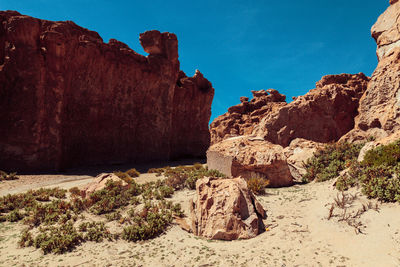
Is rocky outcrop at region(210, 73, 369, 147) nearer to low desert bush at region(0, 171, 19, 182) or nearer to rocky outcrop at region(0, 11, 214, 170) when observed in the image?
rocky outcrop at region(0, 11, 214, 170)

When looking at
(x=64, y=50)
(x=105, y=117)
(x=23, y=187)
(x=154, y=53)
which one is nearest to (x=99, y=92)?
(x=105, y=117)

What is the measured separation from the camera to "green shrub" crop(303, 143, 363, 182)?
10282 mm

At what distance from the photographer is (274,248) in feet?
17.5

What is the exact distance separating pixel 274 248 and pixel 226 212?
1.50 metres

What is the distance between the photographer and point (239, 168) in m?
10.6

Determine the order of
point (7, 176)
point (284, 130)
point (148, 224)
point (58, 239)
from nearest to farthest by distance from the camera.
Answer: point (58, 239) < point (148, 224) < point (7, 176) < point (284, 130)

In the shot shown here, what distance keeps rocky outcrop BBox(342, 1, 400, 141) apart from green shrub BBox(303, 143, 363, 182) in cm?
218

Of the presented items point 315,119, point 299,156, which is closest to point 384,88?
point 299,156

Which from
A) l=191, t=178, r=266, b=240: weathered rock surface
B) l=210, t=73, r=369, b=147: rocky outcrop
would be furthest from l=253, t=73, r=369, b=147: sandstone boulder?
l=191, t=178, r=266, b=240: weathered rock surface

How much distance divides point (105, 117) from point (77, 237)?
1562 centimetres

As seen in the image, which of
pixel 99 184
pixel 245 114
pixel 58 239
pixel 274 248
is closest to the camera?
pixel 274 248

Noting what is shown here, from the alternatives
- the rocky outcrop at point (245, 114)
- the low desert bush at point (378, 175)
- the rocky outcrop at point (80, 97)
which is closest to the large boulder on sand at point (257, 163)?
the low desert bush at point (378, 175)

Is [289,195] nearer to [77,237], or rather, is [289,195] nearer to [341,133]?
[77,237]

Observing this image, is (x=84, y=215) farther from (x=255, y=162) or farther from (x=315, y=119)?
(x=315, y=119)
